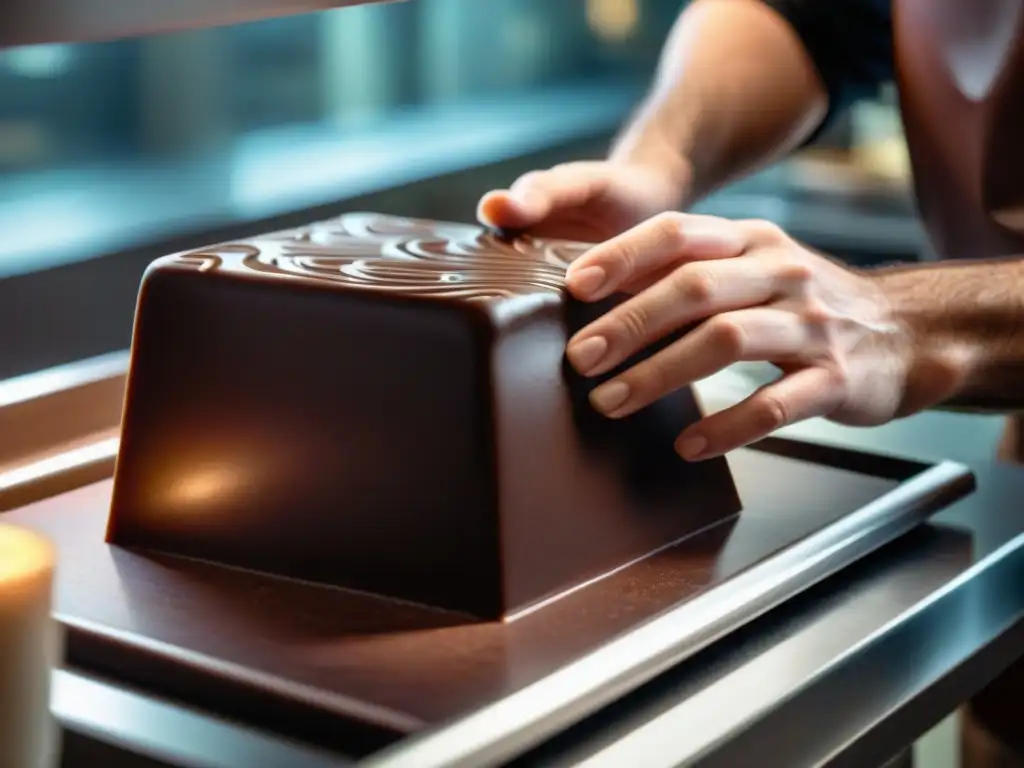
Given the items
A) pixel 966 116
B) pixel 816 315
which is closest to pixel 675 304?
pixel 816 315

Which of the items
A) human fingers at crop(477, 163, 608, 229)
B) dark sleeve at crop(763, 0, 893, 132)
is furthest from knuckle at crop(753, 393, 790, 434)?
dark sleeve at crop(763, 0, 893, 132)

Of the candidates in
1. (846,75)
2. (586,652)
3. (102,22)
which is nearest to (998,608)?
(586,652)

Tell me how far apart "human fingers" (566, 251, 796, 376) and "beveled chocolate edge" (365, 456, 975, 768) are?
148mm

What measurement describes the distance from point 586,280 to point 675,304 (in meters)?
0.06

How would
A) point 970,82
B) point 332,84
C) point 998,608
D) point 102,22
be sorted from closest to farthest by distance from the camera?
point 102,22
point 998,608
point 970,82
point 332,84

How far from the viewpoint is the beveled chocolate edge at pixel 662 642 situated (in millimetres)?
681

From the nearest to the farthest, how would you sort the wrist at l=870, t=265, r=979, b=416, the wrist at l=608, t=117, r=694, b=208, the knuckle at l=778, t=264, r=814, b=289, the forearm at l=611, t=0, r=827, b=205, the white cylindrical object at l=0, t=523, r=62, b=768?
the white cylindrical object at l=0, t=523, r=62, b=768 → the knuckle at l=778, t=264, r=814, b=289 → the wrist at l=870, t=265, r=979, b=416 → the wrist at l=608, t=117, r=694, b=208 → the forearm at l=611, t=0, r=827, b=205

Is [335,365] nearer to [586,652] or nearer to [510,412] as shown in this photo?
[510,412]

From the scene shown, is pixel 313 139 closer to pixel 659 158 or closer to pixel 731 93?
pixel 731 93

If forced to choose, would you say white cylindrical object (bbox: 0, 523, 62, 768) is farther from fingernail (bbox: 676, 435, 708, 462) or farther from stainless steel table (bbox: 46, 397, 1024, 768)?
fingernail (bbox: 676, 435, 708, 462)

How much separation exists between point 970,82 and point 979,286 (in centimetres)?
40

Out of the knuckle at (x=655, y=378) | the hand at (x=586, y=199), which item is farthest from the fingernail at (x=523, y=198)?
the knuckle at (x=655, y=378)

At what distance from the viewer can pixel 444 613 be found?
83 centimetres

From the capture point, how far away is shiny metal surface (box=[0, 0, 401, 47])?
1.73 ft
